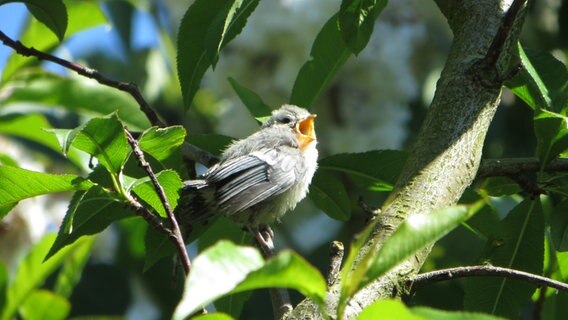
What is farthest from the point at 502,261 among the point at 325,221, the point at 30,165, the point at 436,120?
the point at 30,165

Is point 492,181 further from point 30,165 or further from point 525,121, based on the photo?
point 30,165

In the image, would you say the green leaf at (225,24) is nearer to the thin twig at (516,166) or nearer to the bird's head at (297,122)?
the thin twig at (516,166)

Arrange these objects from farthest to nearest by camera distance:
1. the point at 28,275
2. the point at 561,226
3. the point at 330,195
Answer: the point at 28,275, the point at 330,195, the point at 561,226

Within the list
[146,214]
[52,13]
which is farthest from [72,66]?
[146,214]

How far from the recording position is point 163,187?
2191mm

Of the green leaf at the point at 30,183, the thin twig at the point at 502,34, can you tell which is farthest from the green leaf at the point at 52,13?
the thin twig at the point at 502,34

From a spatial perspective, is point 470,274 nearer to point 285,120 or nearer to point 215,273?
point 215,273

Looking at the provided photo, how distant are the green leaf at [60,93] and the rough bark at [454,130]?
1750 millimetres

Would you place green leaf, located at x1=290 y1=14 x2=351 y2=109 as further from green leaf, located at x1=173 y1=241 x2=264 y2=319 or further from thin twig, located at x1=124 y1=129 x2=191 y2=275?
green leaf, located at x1=173 y1=241 x2=264 y2=319

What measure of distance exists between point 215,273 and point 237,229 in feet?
5.50

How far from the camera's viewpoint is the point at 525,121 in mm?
4898

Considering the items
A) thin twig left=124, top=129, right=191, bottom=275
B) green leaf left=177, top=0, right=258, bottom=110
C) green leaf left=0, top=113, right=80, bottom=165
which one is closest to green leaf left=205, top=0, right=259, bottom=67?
green leaf left=177, top=0, right=258, bottom=110

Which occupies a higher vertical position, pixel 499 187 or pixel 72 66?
pixel 72 66

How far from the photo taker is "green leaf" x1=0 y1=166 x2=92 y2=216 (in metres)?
2.11
